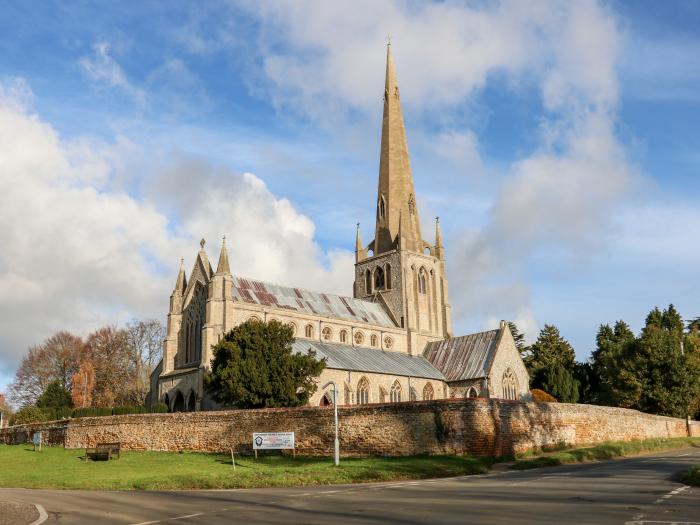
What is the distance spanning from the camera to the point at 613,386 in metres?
57.9

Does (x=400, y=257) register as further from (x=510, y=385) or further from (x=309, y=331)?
(x=510, y=385)

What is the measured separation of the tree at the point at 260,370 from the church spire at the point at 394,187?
30085mm

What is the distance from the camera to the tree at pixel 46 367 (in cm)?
7806

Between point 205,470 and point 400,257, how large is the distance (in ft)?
149

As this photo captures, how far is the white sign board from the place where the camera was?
1291 inches

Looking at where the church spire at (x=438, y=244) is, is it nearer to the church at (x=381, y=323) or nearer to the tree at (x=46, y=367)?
the church at (x=381, y=323)

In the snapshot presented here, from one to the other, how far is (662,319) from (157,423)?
6825 centimetres

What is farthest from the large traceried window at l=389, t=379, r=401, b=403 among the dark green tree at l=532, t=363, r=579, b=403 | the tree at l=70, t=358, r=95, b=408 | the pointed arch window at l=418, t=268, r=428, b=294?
the tree at l=70, t=358, r=95, b=408

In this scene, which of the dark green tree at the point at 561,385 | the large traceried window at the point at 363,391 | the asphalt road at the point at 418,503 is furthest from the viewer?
the dark green tree at the point at 561,385

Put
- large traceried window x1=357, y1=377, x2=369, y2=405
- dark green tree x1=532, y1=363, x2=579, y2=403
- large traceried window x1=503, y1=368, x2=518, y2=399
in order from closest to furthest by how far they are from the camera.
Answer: large traceried window x1=357, y1=377, x2=369, y2=405, large traceried window x1=503, y1=368, x2=518, y2=399, dark green tree x1=532, y1=363, x2=579, y2=403

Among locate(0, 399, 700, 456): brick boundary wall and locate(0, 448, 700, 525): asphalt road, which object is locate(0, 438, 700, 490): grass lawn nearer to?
locate(0, 399, 700, 456): brick boundary wall

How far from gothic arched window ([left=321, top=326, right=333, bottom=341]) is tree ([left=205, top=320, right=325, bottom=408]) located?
15541 millimetres

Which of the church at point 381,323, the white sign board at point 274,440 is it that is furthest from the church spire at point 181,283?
the white sign board at point 274,440

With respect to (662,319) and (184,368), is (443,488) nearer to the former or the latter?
(184,368)
